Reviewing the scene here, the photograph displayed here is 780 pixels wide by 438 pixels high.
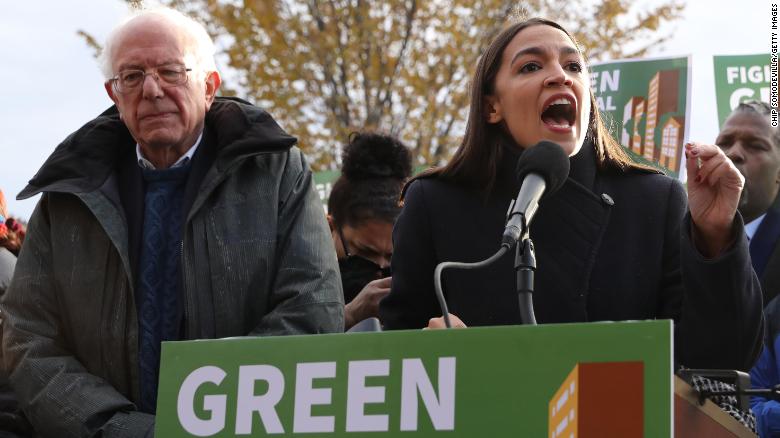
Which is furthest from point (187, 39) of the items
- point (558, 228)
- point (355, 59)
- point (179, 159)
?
point (355, 59)

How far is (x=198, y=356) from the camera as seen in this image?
265 cm

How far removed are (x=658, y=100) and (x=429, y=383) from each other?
5.79 meters

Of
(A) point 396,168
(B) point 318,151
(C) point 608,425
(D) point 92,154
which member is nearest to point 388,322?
(D) point 92,154

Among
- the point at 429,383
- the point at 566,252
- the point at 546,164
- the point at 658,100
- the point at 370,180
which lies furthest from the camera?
the point at 658,100

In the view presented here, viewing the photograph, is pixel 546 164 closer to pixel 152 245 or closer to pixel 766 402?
pixel 152 245

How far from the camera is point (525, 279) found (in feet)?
9.33

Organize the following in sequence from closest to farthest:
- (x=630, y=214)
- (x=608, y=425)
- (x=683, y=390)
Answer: (x=608, y=425) < (x=683, y=390) < (x=630, y=214)

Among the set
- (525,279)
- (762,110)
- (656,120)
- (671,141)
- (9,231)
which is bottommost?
(525,279)

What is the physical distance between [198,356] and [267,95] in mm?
13988

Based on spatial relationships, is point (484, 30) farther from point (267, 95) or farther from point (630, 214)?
point (630, 214)

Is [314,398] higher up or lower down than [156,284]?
lower down

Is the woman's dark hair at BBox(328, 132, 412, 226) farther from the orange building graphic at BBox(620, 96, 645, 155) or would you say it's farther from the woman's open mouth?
the orange building graphic at BBox(620, 96, 645, 155)

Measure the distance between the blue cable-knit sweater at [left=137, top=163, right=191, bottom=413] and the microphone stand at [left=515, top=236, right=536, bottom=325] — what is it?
1.62 meters

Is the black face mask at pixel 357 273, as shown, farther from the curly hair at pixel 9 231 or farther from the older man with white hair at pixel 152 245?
the curly hair at pixel 9 231
